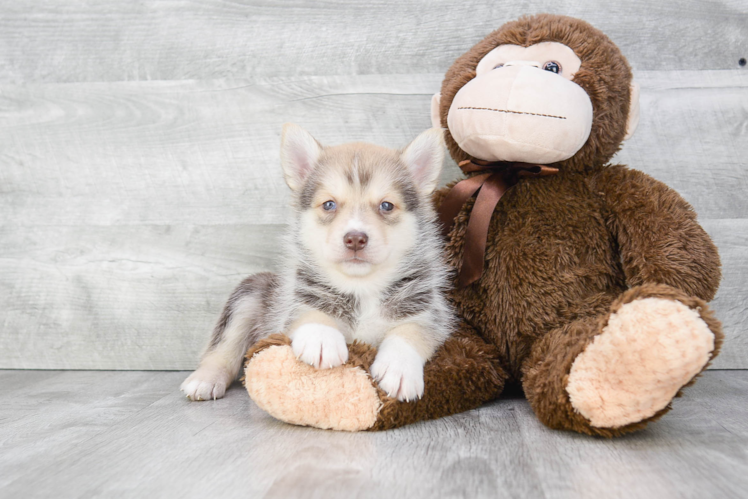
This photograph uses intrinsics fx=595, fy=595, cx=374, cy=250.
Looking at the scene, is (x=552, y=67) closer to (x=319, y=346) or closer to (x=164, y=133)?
(x=319, y=346)

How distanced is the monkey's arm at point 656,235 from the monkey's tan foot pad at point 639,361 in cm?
39

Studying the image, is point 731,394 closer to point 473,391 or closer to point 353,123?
point 473,391

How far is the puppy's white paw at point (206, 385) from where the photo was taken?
2080 millimetres

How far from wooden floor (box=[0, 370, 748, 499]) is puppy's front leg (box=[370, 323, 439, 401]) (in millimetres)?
117

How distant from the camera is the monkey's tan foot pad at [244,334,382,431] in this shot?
161 centimetres

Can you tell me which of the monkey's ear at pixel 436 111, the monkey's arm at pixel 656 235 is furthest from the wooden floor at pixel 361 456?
the monkey's ear at pixel 436 111

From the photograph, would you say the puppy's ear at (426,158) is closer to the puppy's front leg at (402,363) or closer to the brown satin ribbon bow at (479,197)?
the brown satin ribbon bow at (479,197)

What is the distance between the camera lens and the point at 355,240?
171cm

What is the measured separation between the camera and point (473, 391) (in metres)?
1.86

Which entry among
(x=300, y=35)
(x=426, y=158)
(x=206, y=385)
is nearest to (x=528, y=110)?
(x=426, y=158)

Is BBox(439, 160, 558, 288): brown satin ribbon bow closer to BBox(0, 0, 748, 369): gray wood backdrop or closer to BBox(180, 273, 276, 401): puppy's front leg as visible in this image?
BBox(0, 0, 748, 369): gray wood backdrop

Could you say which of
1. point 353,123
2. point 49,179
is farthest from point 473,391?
point 49,179

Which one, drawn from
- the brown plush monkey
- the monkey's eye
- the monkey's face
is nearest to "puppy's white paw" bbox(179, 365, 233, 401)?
the brown plush monkey

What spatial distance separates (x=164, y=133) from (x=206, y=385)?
46.7 inches
